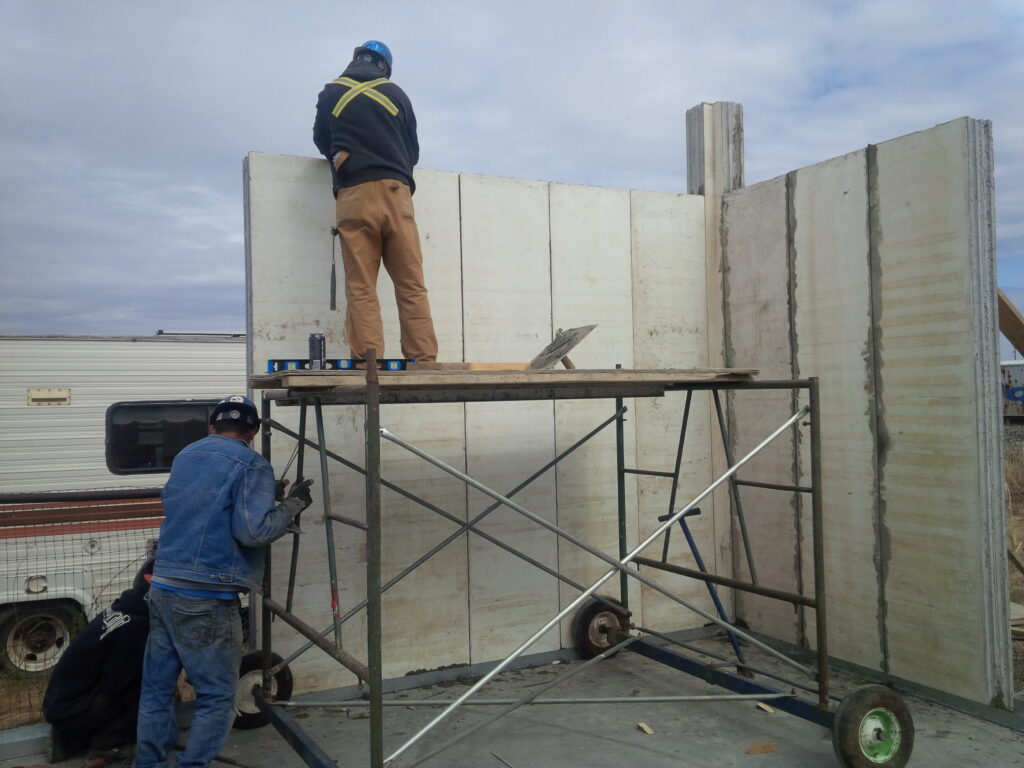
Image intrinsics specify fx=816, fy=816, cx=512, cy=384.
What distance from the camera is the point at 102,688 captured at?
4.22 metres

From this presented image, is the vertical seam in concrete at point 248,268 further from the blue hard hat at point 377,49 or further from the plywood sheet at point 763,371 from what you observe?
the plywood sheet at point 763,371

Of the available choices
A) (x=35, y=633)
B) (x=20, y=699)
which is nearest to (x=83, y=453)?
(x=35, y=633)

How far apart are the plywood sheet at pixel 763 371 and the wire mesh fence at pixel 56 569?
448 centimetres

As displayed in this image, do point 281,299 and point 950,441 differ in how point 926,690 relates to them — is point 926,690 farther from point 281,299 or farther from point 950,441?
point 281,299

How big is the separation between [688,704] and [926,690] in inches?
55.5

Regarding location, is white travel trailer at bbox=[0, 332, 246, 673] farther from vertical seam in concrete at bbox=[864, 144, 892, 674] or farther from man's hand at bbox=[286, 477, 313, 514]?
vertical seam in concrete at bbox=[864, 144, 892, 674]

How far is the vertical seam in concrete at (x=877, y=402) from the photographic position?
5.12m

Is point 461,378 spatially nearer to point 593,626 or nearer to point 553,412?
point 553,412

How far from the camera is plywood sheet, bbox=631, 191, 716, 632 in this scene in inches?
243

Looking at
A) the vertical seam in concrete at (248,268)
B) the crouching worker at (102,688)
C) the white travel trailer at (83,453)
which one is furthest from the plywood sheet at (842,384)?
the white travel trailer at (83,453)

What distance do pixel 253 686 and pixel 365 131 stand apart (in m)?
3.21

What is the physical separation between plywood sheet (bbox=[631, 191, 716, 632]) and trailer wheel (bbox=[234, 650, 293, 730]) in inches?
107

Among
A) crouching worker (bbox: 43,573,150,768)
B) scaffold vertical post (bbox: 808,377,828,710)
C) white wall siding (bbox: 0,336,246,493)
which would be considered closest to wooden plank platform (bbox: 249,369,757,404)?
scaffold vertical post (bbox: 808,377,828,710)

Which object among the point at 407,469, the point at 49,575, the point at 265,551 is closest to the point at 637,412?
the point at 407,469
